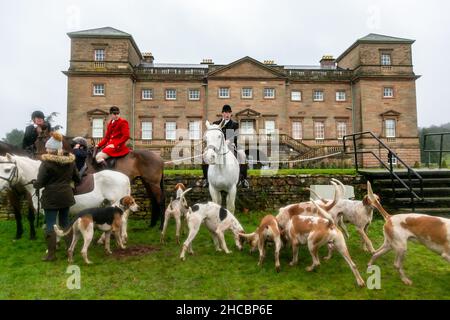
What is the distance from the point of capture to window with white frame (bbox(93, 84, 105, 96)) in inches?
1410

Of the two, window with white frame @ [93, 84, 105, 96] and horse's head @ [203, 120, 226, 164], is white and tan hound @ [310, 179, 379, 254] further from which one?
window with white frame @ [93, 84, 105, 96]

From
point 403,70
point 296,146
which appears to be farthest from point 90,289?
point 403,70

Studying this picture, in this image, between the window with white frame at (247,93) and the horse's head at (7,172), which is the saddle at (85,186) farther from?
the window with white frame at (247,93)

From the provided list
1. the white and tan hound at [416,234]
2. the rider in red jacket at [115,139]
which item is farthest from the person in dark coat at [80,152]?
the white and tan hound at [416,234]

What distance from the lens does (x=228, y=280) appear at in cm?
558

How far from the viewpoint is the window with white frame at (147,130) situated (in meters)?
37.4

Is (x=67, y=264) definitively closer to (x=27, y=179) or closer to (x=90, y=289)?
(x=90, y=289)

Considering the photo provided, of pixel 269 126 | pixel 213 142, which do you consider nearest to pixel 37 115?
pixel 213 142

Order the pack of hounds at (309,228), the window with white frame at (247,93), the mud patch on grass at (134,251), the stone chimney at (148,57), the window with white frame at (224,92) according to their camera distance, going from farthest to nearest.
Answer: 1. the stone chimney at (148,57)
2. the window with white frame at (247,93)
3. the window with white frame at (224,92)
4. the mud patch on grass at (134,251)
5. the pack of hounds at (309,228)

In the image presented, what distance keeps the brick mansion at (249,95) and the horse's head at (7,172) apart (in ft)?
95.4

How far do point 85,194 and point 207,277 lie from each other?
11.2ft

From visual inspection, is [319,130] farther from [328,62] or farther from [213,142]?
[213,142]

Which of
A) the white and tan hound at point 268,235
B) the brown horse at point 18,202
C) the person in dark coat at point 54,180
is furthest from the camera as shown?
the brown horse at point 18,202

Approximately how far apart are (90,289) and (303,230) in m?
3.80
